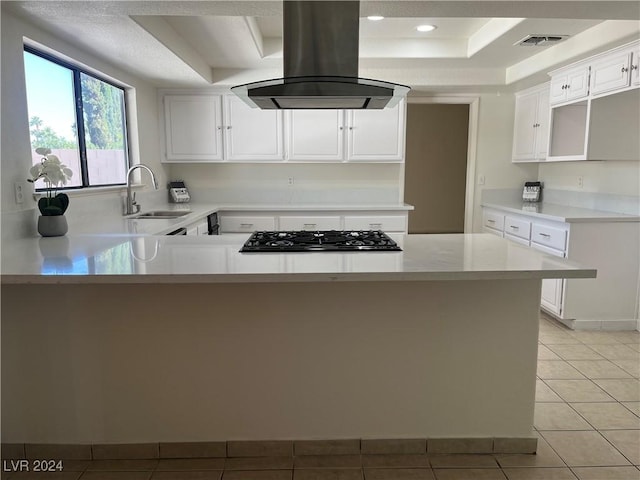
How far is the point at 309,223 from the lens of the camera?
175 inches

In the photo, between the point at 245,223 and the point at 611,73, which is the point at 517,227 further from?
the point at 245,223

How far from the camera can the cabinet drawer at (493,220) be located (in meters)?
4.59

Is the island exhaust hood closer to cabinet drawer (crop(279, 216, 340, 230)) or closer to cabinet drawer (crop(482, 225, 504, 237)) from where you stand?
cabinet drawer (crop(279, 216, 340, 230))

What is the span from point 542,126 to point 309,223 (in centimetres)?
247

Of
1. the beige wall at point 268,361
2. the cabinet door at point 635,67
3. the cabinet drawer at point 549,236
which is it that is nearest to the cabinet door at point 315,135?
the cabinet drawer at point 549,236

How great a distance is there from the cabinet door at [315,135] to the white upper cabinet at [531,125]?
194 cm

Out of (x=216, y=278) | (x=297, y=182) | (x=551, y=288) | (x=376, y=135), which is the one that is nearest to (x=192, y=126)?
(x=297, y=182)

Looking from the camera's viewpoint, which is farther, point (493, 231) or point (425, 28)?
point (493, 231)

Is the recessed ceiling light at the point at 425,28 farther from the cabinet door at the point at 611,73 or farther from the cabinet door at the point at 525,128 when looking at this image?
the cabinet door at the point at 525,128

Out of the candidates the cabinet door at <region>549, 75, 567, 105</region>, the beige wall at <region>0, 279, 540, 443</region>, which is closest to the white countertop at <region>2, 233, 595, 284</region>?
the beige wall at <region>0, 279, 540, 443</region>

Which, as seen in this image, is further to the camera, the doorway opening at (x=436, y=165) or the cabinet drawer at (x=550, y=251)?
the doorway opening at (x=436, y=165)

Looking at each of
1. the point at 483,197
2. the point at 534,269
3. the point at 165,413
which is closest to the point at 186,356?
the point at 165,413

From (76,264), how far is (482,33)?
11.6 ft

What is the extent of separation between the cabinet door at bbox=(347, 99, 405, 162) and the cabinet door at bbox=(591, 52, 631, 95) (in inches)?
67.8
